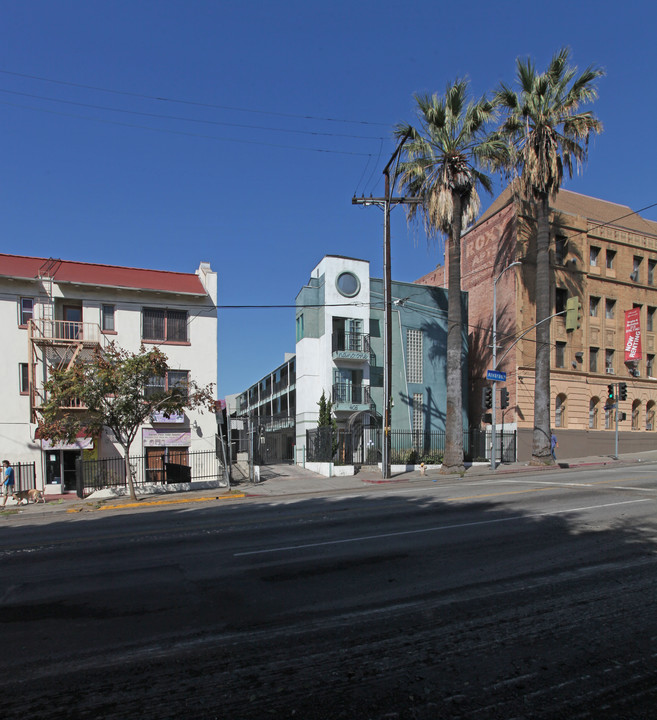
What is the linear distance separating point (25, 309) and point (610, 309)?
3512 centimetres

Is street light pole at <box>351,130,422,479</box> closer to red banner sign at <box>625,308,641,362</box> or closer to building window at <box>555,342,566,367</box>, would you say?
building window at <box>555,342,566,367</box>

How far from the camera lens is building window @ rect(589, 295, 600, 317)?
3525cm

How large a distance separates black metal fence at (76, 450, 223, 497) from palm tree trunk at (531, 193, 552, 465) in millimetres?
15457

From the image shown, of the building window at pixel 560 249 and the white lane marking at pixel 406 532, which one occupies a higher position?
the building window at pixel 560 249

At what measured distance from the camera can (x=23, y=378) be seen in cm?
2491

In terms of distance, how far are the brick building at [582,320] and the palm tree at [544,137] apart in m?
5.49

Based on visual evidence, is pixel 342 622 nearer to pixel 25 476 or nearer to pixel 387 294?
pixel 387 294

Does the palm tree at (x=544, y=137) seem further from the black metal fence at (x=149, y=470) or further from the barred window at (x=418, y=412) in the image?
the black metal fence at (x=149, y=470)

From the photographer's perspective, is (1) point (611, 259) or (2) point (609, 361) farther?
(1) point (611, 259)

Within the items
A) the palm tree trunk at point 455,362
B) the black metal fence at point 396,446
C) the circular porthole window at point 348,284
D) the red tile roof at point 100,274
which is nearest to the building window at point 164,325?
the red tile roof at point 100,274

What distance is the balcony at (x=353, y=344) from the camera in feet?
104

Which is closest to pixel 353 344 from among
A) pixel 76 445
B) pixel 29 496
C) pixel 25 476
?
pixel 76 445

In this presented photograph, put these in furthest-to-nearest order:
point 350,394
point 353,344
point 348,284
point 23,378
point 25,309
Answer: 1. point 348,284
2. point 350,394
3. point 353,344
4. point 25,309
5. point 23,378

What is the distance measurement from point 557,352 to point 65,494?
28.8 metres
